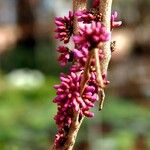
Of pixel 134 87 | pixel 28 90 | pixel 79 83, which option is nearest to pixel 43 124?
pixel 28 90

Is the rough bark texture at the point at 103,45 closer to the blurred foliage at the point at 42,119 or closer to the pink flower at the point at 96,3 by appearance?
the pink flower at the point at 96,3

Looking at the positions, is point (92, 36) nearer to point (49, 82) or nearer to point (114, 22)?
point (114, 22)

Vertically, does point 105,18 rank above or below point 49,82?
above

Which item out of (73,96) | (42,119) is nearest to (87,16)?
(73,96)

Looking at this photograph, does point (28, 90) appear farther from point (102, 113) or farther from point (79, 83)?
point (79, 83)

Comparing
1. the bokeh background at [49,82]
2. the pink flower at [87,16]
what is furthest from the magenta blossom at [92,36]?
the bokeh background at [49,82]

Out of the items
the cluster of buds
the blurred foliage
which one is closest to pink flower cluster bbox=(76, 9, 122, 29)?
the cluster of buds
